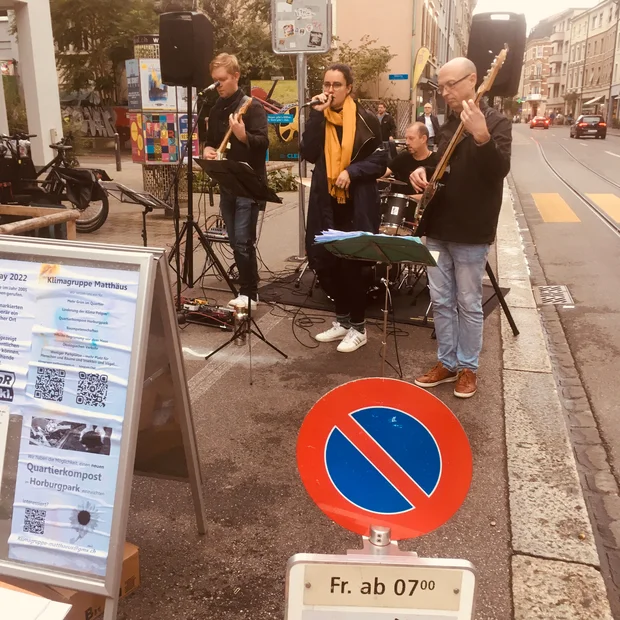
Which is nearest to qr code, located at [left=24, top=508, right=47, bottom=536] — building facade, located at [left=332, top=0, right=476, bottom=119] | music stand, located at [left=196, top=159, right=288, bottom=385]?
music stand, located at [left=196, top=159, right=288, bottom=385]

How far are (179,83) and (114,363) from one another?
4716mm

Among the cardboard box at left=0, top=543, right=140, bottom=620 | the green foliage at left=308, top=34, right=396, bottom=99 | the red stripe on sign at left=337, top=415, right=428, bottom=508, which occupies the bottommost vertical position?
the cardboard box at left=0, top=543, right=140, bottom=620

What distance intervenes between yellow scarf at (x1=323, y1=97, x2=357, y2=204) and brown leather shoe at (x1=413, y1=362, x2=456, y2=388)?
1431mm

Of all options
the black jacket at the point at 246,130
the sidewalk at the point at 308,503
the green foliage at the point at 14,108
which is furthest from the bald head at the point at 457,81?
the green foliage at the point at 14,108

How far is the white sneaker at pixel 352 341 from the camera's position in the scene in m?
5.22

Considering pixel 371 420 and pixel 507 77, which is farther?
pixel 507 77

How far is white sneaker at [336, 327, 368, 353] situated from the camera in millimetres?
5223

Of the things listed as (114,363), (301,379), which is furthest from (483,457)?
(114,363)

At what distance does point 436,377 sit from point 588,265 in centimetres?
493

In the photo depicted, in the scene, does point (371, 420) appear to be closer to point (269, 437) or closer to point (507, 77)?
point (269, 437)

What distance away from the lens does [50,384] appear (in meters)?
2.07

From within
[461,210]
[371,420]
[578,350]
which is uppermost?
[461,210]

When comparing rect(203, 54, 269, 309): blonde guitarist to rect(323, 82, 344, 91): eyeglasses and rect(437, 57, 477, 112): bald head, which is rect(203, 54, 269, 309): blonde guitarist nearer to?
rect(323, 82, 344, 91): eyeglasses

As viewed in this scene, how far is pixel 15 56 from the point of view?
2872cm
